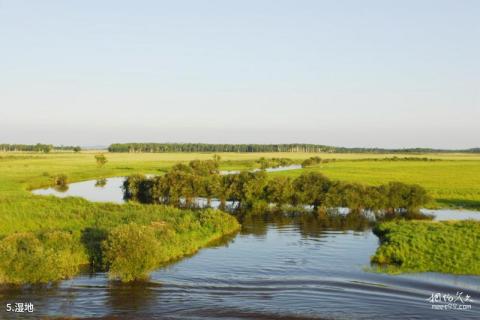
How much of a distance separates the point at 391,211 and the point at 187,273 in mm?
38429

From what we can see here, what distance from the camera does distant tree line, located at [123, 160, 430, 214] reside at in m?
64.8

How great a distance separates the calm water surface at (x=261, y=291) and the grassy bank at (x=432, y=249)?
151 cm

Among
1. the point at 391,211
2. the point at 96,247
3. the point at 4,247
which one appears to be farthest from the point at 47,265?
the point at 391,211

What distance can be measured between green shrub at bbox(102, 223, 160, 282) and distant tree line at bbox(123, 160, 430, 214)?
119ft

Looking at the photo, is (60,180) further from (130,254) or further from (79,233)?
(130,254)

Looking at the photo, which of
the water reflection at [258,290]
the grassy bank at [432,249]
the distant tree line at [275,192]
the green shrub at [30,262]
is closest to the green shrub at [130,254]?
the water reflection at [258,290]

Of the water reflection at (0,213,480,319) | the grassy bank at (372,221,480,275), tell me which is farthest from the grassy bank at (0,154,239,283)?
the grassy bank at (372,221,480,275)

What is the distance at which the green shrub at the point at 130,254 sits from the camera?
1233 inches

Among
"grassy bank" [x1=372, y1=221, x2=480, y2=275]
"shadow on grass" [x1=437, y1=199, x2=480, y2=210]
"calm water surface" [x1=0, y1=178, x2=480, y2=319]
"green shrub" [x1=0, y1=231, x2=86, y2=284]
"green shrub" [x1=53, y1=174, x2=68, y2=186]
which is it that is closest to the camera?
"calm water surface" [x1=0, y1=178, x2=480, y2=319]

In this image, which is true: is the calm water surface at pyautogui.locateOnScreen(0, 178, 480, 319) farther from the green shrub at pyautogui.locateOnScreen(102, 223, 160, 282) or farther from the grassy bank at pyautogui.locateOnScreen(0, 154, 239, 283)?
the grassy bank at pyautogui.locateOnScreen(0, 154, 239, 283)

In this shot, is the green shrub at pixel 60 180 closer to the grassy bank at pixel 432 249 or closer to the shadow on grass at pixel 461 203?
the shadow on grass at pixel 461 203

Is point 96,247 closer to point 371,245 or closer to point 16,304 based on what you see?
point 16,304

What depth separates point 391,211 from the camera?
65.2 m

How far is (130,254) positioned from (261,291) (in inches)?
322
